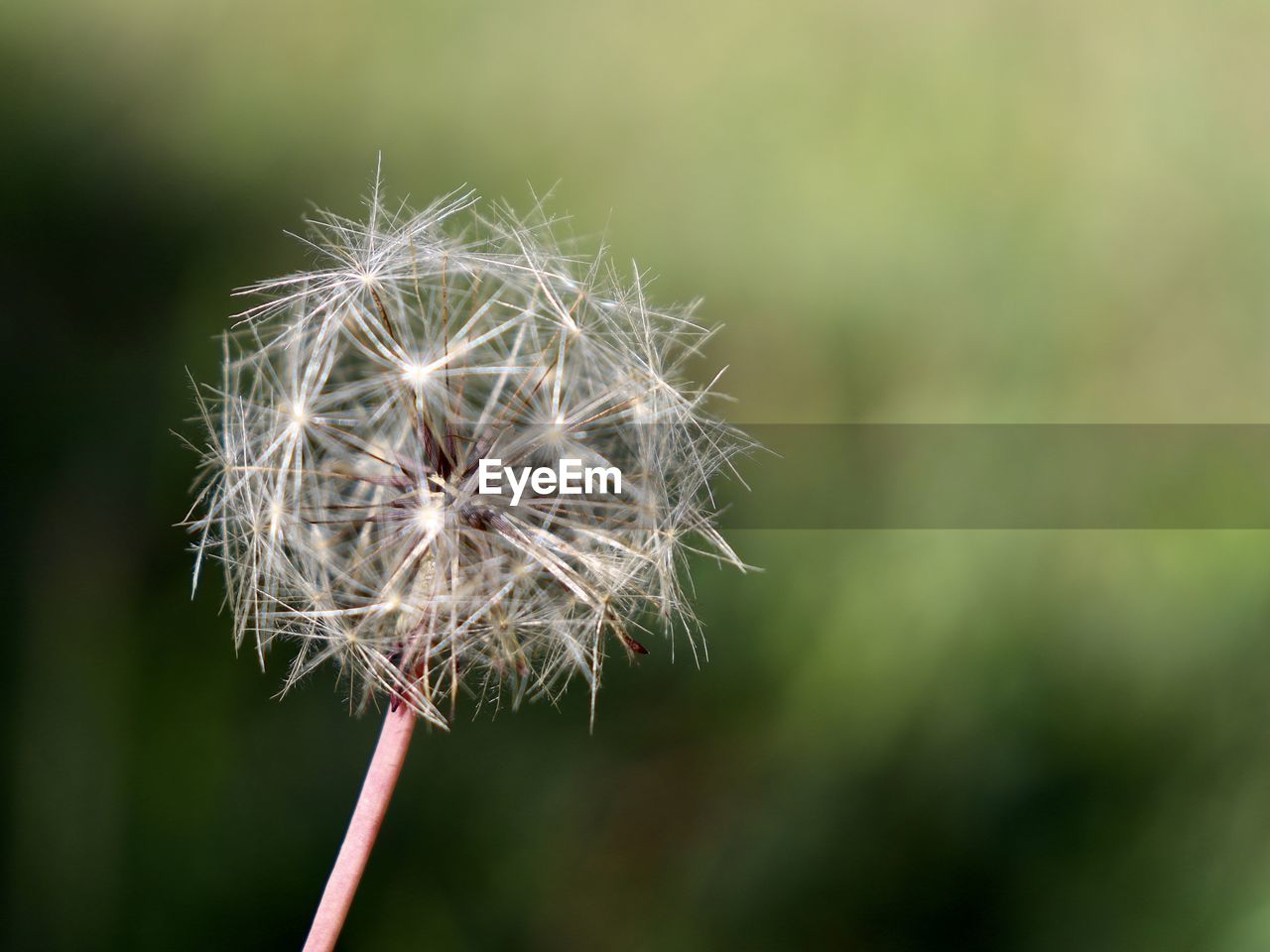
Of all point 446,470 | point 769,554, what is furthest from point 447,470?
point 769,554

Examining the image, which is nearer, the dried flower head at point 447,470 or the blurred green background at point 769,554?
the dried flower head at point 447,470

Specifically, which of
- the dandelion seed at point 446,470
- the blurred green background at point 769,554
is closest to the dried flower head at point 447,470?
the dandelion seed at point 446,470

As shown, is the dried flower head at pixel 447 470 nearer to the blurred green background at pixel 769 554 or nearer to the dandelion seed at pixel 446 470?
the dandelion seed at pixel 446 470

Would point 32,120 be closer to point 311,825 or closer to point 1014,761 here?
point 311,825

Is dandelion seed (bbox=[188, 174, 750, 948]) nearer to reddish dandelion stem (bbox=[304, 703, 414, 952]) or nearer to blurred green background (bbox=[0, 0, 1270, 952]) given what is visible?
reddish dandelion stem (bbox=[304, 703, 414, 952])

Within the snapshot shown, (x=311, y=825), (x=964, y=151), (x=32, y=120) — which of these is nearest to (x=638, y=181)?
(x=964, y=151)
